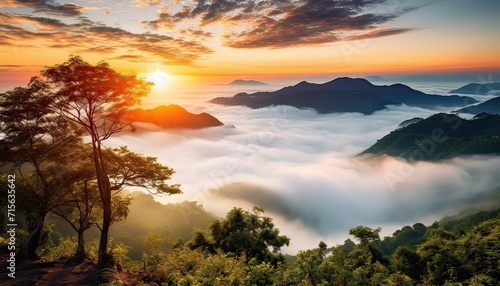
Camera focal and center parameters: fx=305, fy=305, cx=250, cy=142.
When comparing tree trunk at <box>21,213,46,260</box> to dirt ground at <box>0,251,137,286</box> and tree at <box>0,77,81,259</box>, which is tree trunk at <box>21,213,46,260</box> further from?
dirt ground at <box>0,251,137,286</box>

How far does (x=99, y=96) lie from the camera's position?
19562 mm

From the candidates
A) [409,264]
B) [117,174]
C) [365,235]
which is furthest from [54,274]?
[365,235]

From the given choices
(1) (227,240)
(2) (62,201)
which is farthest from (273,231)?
(2) (62,201)

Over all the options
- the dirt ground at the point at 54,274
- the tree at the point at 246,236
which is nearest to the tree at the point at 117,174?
the dirt ground at the point at 54,274

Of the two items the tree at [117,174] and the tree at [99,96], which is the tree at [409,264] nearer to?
the tree at [117,174]

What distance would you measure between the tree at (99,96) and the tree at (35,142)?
1.58 m

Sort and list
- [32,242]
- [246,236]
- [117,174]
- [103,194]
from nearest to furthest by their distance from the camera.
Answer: [103,194]
[32,242]
[117,174]
[246,236]

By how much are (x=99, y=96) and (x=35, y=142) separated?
7.83 metres

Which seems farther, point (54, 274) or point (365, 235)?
point (365, 235)

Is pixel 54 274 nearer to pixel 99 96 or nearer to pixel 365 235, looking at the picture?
pixel 99 96

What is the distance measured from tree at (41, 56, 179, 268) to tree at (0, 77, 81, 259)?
158 centimetres

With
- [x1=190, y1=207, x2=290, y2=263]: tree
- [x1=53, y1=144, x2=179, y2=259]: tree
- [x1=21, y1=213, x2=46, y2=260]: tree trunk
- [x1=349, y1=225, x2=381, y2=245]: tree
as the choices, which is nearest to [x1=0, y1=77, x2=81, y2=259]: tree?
[x1=21, y1=213, x2=46, y2=260]: tree trunk

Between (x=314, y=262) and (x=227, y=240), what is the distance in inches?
603

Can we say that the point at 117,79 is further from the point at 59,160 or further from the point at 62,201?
the point at 62,201
